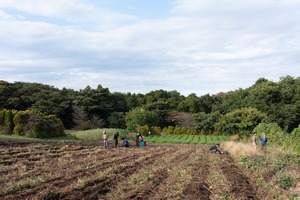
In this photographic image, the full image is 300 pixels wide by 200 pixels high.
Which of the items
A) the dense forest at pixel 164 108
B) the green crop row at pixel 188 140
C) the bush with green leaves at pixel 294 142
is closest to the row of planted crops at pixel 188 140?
the green crop row at pixel 188 140

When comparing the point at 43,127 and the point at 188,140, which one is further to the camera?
the point at 188,140

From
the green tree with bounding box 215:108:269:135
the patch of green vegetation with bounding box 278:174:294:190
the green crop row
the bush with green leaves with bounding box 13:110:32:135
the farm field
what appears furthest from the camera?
the green tree with bounding box 215:108:269:135

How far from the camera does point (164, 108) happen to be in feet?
208

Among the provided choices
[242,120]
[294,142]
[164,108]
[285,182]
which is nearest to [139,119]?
[164,108]

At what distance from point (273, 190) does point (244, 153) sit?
431 inches

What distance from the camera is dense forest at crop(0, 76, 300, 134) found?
4937cm

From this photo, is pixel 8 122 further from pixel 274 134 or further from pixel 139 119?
pixel 274 134

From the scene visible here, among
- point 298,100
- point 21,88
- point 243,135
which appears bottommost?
point 243,135

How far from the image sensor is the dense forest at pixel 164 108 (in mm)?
49372

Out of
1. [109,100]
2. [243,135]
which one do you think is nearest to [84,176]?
[243,135]

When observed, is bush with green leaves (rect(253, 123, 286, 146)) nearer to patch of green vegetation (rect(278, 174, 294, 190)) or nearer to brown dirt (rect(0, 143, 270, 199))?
brown dirt (rect(0, 143, 270, 199))

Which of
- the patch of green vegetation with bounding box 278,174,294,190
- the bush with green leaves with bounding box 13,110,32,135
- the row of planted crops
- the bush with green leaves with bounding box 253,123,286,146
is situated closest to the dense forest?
the row of planted crops

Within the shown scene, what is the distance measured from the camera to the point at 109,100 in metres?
62.4

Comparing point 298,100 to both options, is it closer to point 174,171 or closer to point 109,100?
point 109,100
